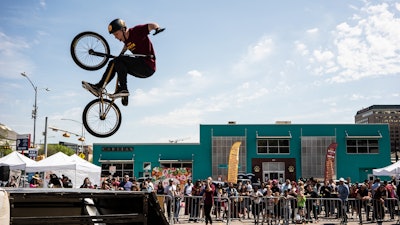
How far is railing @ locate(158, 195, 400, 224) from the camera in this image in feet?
55.3

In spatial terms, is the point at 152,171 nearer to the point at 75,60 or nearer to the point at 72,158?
the point at 72,158

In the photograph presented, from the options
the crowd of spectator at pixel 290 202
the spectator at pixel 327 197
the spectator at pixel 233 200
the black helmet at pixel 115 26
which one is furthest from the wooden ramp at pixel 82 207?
the spectator at pixel 327 197

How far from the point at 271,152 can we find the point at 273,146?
70 cm

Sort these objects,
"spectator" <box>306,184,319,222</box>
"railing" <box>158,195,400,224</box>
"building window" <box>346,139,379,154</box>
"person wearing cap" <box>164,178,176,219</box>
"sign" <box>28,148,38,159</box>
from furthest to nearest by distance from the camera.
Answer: "building window" <box>346,139,379,154</box> → "sign" <box>28,148,38,159</box> → "person wearing cap" <box>164,178,176,219</box> → "spectator" <box>306,184,319,222</box> → "railing" <box>158,195,400,224</box>

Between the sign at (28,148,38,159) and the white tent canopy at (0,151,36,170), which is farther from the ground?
the sign at (28,148,38,159)

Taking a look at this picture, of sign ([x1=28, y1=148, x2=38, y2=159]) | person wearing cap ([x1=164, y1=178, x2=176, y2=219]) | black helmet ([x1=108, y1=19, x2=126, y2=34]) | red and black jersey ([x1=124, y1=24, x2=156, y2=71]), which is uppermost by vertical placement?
black helmet ([x1=108, y1=19, x2=126, y2=34])

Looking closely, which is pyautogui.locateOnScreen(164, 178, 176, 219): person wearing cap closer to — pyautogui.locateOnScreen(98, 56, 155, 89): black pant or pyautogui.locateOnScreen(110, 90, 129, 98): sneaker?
pyautogui.locateOnScreen(110, 90, 129, 98): sneaker

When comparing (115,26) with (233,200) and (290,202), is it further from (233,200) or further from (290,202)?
(233,200)

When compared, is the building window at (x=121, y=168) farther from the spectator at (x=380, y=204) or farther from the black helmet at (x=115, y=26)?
the black helmet at (x=115, y=26)

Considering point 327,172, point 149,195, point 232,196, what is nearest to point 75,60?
point 149,195

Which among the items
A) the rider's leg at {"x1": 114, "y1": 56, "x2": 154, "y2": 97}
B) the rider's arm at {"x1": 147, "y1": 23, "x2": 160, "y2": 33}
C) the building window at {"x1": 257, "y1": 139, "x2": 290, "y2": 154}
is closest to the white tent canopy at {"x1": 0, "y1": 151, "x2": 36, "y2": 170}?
the rider's leg at {"x1": 114, "y1": 56, "x2": 154, "y2": 97}

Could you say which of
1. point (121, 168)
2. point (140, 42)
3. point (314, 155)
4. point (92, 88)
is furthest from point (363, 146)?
point (92, 88)

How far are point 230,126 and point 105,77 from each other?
40.5 m

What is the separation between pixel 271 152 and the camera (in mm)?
46719
